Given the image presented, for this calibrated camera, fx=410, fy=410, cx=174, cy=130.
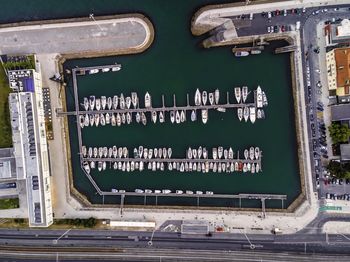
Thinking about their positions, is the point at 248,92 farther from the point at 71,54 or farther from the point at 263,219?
the point at 71,54

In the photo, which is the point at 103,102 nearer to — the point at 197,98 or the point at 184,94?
the point at 184,94

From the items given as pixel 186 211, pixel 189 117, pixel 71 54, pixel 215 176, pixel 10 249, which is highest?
pixel 71 54

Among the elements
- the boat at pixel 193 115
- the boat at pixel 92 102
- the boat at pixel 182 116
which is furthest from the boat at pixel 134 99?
the boat at pixel 193 115

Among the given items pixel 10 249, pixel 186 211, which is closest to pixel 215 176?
pixel 186 211

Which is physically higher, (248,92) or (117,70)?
(117,70)

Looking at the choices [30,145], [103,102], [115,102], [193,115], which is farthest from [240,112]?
[30,145]

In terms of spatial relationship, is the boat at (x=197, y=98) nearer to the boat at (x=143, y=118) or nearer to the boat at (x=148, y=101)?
the boat at (x=148, y=101)

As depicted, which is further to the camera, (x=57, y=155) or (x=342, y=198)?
(x=57, y=155)
